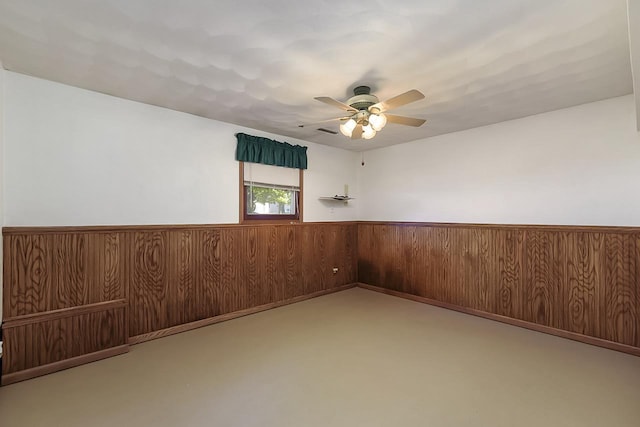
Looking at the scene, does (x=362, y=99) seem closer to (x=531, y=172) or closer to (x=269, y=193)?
(x=269, y=193)

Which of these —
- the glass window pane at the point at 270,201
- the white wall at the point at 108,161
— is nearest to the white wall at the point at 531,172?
the glass window pane at the point at 270,201

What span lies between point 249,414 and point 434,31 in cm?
284

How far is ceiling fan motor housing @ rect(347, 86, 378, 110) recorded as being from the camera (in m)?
2.60

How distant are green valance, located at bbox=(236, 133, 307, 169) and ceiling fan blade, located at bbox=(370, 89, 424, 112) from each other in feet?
6.46

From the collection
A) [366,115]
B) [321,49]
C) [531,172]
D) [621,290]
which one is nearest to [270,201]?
[366,115]

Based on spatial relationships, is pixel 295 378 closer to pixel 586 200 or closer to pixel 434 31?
pixel 434 31

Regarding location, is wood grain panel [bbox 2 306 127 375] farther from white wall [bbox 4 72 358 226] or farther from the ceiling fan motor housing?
the ceiling fan motor housing

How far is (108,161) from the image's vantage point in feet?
9.46

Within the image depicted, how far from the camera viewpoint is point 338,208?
526 centimetres

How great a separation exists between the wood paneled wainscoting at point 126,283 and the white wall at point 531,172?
2.11m

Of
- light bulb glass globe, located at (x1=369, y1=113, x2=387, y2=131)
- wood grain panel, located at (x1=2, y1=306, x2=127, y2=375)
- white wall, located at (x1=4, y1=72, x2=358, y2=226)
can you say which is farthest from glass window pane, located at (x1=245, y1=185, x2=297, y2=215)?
A: light bulb glass globe, located at (x1=369, y1=113, x2=387, y2=131)

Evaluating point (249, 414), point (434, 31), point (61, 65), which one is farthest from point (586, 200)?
point (61, 65)

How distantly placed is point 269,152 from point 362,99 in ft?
6.17

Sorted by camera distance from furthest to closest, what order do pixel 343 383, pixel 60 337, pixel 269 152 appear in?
pixel 269 152 < pixel 60 337 < pixel 343 383
